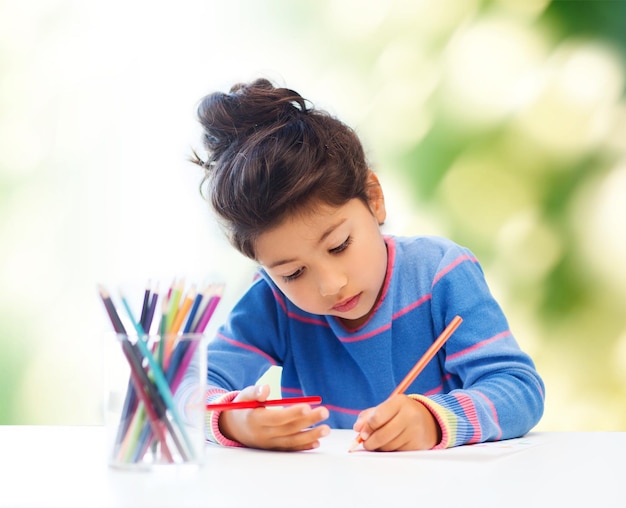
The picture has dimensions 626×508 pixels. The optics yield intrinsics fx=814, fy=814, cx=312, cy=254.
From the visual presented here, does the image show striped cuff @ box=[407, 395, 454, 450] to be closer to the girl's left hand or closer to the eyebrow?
the girl's left hand

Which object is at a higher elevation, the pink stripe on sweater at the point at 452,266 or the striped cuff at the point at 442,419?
the pink stripe on sweater at the point at 452,266

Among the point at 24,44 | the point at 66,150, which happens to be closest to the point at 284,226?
the point at 66,150

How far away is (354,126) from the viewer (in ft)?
6.48

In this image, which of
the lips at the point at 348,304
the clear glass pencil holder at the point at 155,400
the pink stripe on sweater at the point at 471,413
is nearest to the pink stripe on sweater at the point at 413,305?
the lips at the point at 348,304

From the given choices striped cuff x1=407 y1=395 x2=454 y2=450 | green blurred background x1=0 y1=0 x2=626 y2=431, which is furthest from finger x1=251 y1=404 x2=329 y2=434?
green blurred background x1=0 y1=0 x2=626 y2=431

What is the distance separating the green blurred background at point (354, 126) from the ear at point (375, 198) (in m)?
0.90

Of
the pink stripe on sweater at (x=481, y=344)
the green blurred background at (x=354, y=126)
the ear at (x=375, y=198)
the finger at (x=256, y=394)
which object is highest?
the green blurred background at (x=354, y=126)

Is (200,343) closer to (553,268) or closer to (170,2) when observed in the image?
(553,268)

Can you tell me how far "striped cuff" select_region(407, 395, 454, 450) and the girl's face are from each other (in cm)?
20

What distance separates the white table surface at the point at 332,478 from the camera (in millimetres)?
480

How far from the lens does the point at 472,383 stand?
0.94 m

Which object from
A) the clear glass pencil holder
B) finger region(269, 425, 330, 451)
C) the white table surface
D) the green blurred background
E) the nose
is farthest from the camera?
the green blurred background

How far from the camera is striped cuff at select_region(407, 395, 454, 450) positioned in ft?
2.43

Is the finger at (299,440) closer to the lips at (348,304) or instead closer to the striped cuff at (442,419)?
the striped cuff at (442,419)
